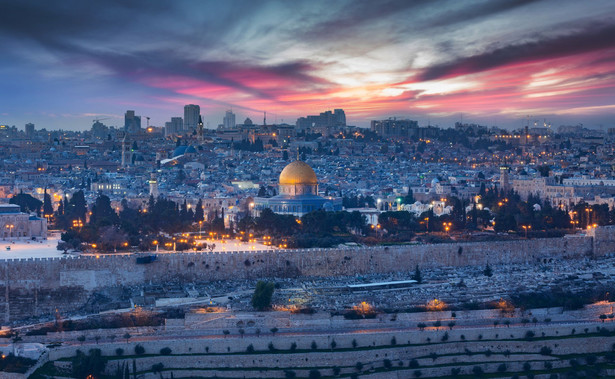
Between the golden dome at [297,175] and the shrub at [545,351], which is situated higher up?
the golden dome at [297,175]

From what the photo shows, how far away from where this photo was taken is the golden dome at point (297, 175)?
148 ft

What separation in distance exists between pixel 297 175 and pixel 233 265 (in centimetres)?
1728

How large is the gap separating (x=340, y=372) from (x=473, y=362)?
292cm

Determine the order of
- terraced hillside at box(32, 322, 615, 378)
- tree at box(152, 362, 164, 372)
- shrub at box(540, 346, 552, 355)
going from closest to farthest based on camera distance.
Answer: tree at box(152, 362, 164, 372)
terraced hillside at box(32, 322, 615, 378)
shrub at box(540, 346, 552, 355)

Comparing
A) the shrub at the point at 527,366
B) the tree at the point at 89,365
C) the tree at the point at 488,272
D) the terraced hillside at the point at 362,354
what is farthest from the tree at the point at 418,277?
the tree at the point at 89,365

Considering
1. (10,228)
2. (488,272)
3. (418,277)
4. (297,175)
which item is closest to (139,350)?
(418,277)

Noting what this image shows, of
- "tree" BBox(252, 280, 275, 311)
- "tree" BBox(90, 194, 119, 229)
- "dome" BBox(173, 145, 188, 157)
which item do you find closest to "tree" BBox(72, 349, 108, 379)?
"tree" BBox(252, 280, 275, 311)

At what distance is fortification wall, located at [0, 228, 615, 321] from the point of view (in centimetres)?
2611

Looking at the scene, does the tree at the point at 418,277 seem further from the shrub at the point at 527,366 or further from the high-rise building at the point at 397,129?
the high-rise building at the point at 397,129

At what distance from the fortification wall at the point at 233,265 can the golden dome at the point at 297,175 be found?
15009 mm

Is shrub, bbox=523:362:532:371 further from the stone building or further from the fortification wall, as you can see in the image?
the stone building

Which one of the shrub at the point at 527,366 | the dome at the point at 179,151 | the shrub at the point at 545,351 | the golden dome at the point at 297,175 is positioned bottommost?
the shrub at the point at 527,366

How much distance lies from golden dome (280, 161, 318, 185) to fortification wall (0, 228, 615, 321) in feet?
49.2

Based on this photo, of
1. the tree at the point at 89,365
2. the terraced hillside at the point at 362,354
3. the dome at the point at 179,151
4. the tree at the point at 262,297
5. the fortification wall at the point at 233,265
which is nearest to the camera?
the tree at the point at 89,365
